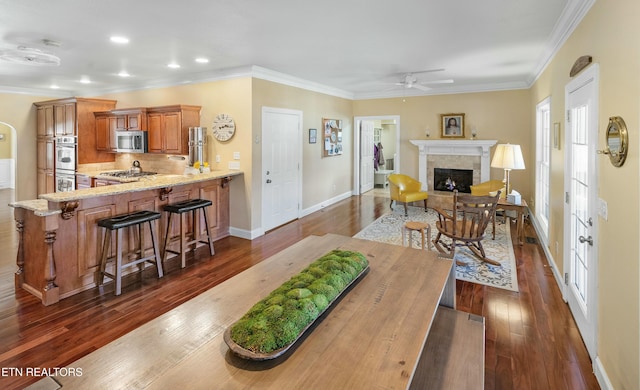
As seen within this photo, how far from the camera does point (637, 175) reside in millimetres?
1687

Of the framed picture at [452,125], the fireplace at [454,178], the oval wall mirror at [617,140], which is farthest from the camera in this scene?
the fireplace at [454,178]

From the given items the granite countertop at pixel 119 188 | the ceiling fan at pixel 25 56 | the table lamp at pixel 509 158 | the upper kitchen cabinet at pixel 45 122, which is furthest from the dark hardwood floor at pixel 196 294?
the upper kitchen cabinet at pixel 45 122

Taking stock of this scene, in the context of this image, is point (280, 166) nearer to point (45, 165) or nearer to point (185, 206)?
point (185, 206)

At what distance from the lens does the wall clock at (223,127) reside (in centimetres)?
532

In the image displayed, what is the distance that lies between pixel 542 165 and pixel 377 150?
549cm

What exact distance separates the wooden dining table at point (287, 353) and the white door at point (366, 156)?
7349 millimetres

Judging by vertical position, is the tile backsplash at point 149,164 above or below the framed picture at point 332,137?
below

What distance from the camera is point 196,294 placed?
3.45m

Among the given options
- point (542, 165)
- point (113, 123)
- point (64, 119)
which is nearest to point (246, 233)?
point (113, 123)

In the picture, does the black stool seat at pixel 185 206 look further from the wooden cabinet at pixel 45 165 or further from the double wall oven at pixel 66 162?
the wooden cabinet at pixel 45 165

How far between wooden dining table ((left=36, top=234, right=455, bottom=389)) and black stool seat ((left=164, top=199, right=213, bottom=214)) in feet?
8.63

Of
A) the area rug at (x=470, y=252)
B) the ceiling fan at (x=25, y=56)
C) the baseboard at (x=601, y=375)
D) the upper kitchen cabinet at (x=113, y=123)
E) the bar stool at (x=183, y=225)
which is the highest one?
the ceiling fan at (x=25, y=56)

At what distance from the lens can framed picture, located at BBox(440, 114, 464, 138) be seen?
7.31 meters

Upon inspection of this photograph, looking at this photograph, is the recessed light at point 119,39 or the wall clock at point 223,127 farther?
the wall clock at point 223,127
